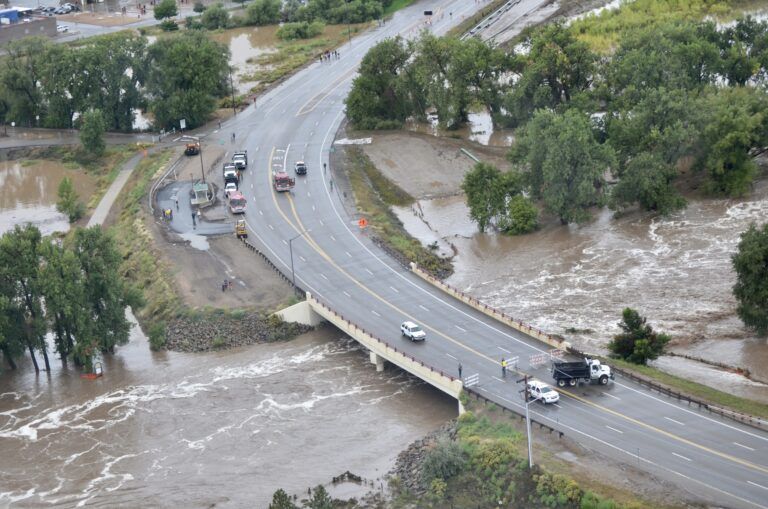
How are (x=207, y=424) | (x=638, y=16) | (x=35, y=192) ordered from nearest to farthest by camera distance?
(x=207, y=424) < (x=35, y=192) < (x=638, y=16)

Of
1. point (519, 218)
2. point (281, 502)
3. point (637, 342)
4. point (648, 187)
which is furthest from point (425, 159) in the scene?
point (281, 502)

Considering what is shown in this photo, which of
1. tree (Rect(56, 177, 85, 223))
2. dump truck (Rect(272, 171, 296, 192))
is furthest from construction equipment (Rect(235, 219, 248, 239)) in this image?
tree (Rect(56, 177, 85, 223))

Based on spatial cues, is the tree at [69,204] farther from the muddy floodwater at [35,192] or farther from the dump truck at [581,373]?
the dump truck at [581,373]

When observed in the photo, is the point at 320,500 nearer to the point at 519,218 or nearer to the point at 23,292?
the point at 23,292

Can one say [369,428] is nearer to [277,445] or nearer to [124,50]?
[277,445]

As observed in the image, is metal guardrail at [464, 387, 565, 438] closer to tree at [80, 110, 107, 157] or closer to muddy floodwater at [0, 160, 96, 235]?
muddy floodwater at [0, 160, 96, 235]
